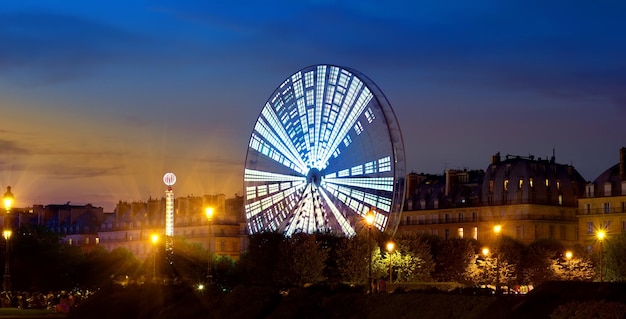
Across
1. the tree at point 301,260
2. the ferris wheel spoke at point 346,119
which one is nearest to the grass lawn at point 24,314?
the ferris wheel spoke at point 346,119

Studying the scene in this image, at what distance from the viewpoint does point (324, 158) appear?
87.6 metres

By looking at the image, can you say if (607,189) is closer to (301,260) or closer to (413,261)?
(413,261)

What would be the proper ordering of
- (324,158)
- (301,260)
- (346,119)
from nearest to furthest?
→ (346,119) → (324,158) → (301,260)

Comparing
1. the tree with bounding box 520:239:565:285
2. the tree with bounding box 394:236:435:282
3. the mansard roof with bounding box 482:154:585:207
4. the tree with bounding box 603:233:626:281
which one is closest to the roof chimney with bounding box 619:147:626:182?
the mansard roof with bounding box 482:154:585:207

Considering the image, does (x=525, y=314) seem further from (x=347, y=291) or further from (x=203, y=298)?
(x=203, y=298)

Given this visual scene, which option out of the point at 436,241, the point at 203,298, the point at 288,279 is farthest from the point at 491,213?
the point at 203,298

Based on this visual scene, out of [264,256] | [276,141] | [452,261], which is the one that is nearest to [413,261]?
[452,261]

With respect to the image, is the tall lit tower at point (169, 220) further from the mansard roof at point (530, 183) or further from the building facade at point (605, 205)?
the building facade at point (605, 205)

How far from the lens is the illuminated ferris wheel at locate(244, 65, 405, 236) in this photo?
78.9 meters

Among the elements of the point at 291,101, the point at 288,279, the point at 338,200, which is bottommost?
the point at 288,279

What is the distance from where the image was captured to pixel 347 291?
50.7 metres

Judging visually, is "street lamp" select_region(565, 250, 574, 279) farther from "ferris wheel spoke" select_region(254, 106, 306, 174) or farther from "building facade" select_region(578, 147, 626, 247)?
"ferris wheel spoke" select_region(254, 106, 306, 174)

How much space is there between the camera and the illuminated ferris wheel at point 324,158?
7894 cm

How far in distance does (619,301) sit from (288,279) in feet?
196
